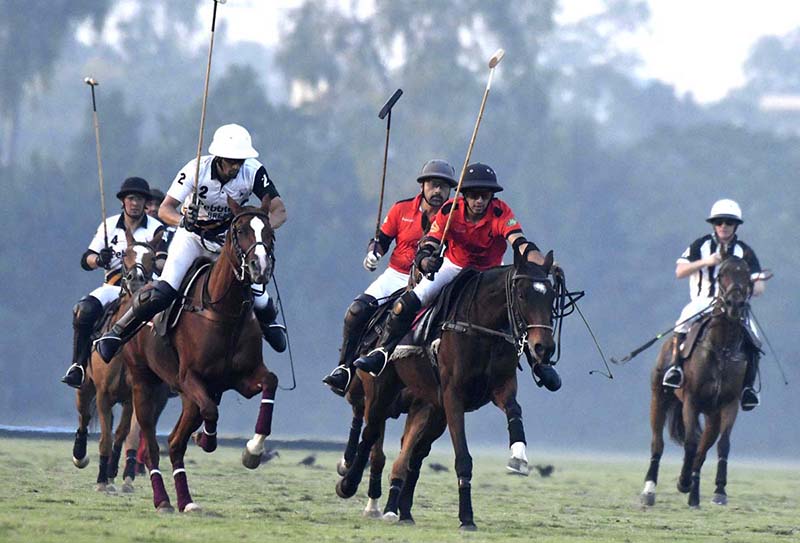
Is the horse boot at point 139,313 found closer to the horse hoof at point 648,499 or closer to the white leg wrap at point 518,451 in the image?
the white leg wrap at point 518,451

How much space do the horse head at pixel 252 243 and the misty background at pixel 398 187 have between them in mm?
31019

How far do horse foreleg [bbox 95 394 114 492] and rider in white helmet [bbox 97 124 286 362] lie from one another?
263 centimetres

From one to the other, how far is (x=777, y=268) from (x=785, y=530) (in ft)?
132

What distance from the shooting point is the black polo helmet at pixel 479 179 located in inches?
515

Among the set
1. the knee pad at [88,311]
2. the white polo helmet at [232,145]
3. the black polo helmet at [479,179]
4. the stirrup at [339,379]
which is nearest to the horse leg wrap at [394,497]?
the stirrup at [339,379]

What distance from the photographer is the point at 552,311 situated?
12.3m

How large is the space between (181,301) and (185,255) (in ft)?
1.27

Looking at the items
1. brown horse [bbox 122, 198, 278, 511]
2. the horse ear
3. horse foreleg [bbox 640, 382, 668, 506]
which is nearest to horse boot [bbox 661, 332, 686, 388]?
horse foreleg [bbox 640, 382, 668, 506]

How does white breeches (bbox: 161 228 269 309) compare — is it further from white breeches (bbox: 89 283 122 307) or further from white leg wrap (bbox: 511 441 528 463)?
white breeches (bbox: 89 283 122 307)

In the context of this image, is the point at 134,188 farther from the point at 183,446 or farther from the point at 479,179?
the point at 479,179

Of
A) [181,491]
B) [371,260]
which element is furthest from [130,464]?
[181,491]

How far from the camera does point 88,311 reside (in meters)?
16.3

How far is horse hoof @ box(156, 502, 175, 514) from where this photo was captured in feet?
41.3

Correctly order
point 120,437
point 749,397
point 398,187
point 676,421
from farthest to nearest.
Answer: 1. point 398,187
2. point 676,421
3. point 749,397
4. point 120,437
